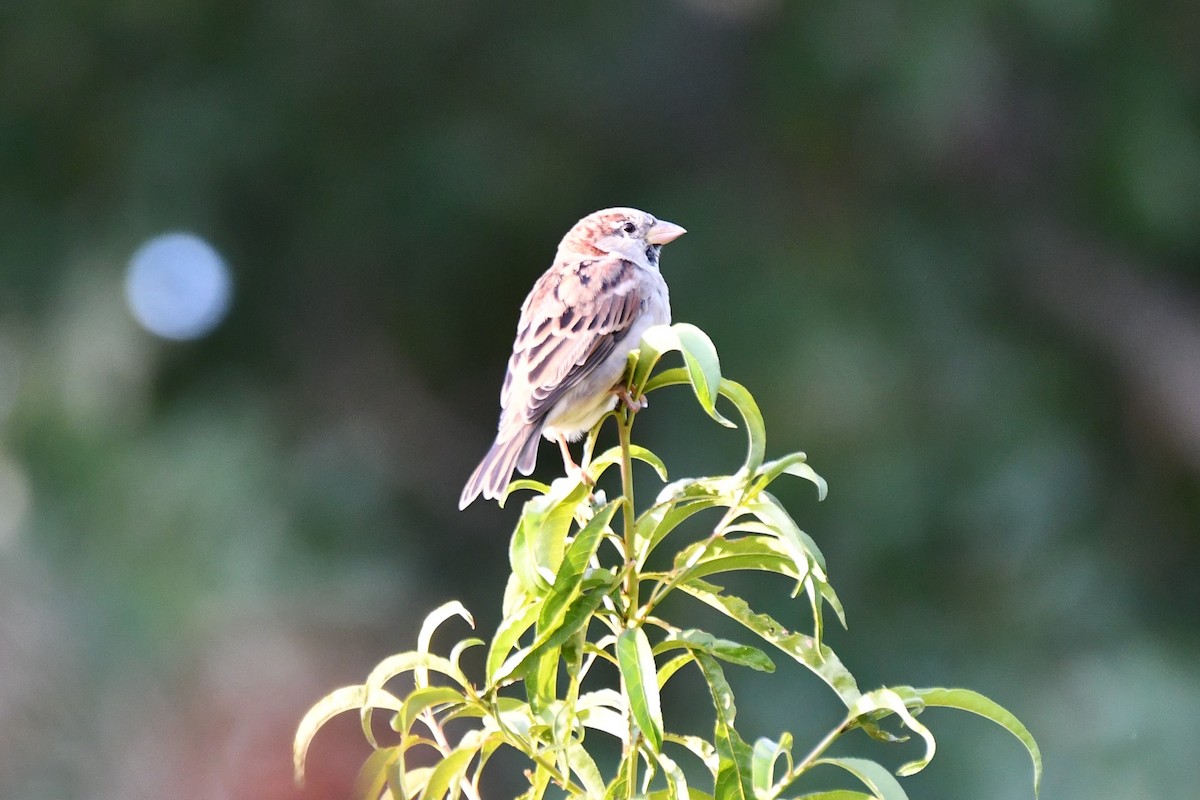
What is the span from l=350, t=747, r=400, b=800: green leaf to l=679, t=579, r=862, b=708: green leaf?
1.07ft

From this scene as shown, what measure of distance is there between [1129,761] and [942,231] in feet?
10.3

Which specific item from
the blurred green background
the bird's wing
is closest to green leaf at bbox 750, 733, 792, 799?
the bird's wing

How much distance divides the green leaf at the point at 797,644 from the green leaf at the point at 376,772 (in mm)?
327

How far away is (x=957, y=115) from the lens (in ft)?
25.9

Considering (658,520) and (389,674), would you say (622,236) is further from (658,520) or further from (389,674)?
(389,674)

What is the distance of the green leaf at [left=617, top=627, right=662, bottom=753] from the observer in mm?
1269

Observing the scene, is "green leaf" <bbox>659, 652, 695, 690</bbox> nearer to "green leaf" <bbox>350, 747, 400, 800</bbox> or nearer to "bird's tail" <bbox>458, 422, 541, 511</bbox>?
"green leaf" <bbox>350, 747, 400, 800</bbox>

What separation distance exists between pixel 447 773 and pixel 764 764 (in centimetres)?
29

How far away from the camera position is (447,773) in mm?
1334

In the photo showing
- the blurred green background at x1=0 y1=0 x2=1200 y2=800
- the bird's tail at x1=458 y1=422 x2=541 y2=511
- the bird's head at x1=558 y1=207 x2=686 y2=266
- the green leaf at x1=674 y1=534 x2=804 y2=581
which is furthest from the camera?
the blurred green background at x1=0 y1=0 x2=1200 y2=800

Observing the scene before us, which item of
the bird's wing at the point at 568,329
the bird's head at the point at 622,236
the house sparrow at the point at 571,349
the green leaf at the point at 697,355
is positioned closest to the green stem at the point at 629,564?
the green leaf at the point at 697,355

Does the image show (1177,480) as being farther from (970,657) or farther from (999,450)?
(970,657)

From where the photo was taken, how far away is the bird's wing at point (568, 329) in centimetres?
268

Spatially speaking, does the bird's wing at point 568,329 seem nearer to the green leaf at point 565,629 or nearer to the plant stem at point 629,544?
the plant stem at point 629,544
